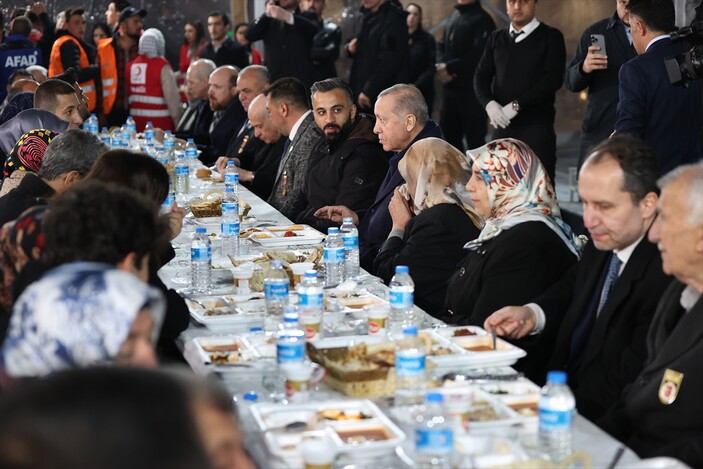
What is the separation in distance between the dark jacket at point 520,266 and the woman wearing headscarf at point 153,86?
745 centimetres

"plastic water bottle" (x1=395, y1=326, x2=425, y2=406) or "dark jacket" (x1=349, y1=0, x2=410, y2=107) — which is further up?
"dark jacket" (x1=349, y1=0, x2=410, y2=107)

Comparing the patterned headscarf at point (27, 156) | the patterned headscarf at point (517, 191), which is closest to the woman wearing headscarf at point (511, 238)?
the patterned headscarf at point (517, 191)

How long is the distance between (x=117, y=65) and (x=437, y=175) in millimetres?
7348

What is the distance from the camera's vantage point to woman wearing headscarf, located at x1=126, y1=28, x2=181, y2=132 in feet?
34.3

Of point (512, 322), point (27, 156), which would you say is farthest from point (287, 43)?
point (512, 322)

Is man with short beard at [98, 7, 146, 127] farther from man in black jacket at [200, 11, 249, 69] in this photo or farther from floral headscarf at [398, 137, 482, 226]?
floral headscarf at [398, 137, 482, 226]

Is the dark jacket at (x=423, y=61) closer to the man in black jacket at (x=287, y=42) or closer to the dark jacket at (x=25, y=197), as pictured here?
the man in black jacket at (x=287, y=42)

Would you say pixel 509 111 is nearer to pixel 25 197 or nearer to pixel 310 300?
pixel 25 197

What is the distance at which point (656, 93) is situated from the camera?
5105 millimetres

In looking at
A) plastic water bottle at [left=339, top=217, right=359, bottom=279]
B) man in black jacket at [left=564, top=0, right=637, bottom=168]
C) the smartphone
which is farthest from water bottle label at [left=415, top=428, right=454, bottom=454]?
the smartphone

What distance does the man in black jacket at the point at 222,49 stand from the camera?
1150 centimetres

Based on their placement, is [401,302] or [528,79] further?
[528,79]

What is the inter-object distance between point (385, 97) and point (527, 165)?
172cm

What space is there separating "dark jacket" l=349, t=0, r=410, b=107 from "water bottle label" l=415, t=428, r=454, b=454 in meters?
6.94
